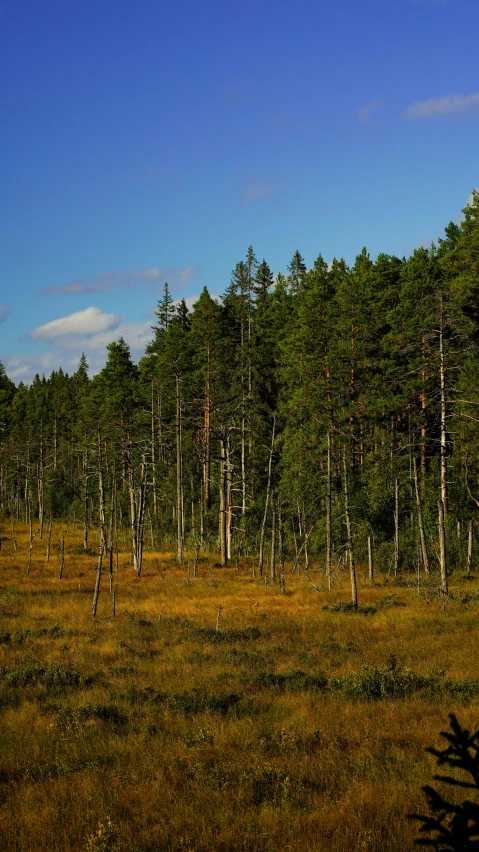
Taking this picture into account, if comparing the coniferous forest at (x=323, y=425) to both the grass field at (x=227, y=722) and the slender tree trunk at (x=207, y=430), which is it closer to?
the slender tree trunk at (x=207, y=430)

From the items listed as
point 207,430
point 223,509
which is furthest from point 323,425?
point 207,430

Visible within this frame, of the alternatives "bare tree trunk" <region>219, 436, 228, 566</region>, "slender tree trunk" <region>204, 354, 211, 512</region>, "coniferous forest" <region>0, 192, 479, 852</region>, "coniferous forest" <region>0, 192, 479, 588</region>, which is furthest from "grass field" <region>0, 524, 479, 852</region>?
"slender tree trunk" <region>204, 354, 211, 512</region>

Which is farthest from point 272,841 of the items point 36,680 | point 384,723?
point 36,680

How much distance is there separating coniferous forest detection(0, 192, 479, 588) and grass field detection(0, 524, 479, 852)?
6102 mm

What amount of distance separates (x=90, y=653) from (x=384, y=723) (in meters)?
11.4

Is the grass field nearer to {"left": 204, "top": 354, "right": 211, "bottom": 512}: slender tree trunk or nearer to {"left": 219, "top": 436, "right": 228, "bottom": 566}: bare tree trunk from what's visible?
{"left": 219, "top": 436, "right": 228, "bottom": 566}: bare tree trunk

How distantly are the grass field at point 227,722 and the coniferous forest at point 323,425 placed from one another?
20.0ft

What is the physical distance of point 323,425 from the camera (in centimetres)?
3112

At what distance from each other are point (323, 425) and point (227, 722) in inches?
809

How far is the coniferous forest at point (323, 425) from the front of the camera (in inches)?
1223

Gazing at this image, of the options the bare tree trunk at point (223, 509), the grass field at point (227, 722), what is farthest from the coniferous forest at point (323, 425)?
the grass field at point (227, 722)

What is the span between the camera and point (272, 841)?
7.33 meters

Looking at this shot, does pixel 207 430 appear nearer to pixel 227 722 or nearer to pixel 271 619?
pixel 271 619

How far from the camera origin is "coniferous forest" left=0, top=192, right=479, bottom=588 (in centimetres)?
3106
